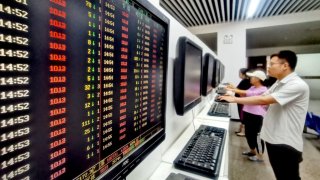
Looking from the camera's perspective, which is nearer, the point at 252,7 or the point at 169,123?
the point at 169,123

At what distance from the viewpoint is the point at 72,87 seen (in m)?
0.40

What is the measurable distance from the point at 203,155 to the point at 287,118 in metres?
1.24

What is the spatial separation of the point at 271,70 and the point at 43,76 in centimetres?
227

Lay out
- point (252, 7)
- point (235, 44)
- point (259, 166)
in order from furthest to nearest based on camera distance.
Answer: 1. point (235, 44)
2. point (252, 7)
3. point (259, 166)

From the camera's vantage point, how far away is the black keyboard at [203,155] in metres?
0.96

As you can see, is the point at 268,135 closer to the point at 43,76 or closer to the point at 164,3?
the point at 43,76

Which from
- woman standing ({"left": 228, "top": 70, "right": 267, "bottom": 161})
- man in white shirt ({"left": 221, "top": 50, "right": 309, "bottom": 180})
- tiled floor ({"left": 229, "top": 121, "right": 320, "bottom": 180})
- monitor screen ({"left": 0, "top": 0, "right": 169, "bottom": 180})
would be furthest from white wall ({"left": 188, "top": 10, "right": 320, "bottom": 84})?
monitor screen ({"left": 0, "top": 0, "right": 169, "bottom": 180})

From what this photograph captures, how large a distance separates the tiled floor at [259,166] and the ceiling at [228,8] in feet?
10.4

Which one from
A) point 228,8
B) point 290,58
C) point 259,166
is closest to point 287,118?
point 290,58

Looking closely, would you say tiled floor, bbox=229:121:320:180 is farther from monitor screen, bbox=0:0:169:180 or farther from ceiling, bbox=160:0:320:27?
ceiling, bbox=160:0:320:27

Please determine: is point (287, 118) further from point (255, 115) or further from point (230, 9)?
point (230, 9)

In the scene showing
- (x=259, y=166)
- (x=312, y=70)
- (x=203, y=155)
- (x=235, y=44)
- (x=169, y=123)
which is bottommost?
(x=259, y=166)

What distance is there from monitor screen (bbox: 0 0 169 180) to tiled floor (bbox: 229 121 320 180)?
8.32 ft

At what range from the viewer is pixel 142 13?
65 centimetres
